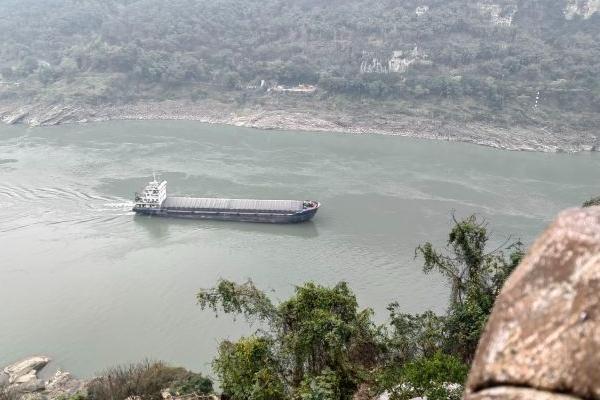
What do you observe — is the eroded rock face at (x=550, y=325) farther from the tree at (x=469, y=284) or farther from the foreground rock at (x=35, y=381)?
the foreground rock at (x=35, y=381)

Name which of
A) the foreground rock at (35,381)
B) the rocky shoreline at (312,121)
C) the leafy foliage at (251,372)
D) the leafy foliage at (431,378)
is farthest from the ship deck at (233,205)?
the rocky shoreline at (312,121)

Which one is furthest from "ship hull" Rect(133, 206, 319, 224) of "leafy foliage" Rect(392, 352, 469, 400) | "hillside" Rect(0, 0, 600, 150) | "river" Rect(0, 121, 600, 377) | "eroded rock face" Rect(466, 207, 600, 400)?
"eroded rock face" Rect(466, 207, 600, 400)

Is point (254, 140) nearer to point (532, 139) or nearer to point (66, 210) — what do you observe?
point (66, 210)

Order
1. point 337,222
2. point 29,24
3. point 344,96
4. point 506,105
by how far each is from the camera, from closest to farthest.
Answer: point 337,222 → point 506,105 → point 344,96 → point 29,24

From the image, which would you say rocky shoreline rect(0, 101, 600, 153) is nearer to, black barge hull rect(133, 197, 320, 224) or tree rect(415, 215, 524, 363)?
black barge hull rect(133, 197, 320, 224)

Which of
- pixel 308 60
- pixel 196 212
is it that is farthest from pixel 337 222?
pixel 308 60

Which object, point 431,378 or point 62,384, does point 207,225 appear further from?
point 431,378
